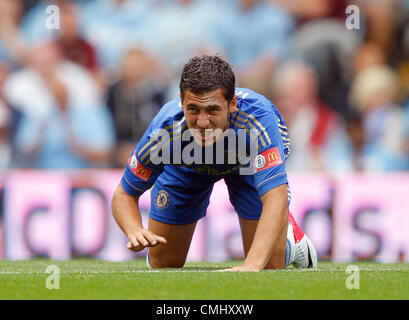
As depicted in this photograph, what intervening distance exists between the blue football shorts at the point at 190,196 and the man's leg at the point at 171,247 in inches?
2.2

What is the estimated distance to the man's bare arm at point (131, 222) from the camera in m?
5.13

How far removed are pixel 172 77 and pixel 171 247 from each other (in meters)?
4.45

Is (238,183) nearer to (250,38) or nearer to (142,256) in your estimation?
(142,256)

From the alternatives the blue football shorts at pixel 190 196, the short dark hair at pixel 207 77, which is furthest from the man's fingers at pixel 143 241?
the blue football shorts at pixel 190 196

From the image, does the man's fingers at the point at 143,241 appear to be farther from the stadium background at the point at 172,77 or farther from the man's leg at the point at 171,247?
the stadium background at the point at 172,77

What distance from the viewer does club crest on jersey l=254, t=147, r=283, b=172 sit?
17.5 ft

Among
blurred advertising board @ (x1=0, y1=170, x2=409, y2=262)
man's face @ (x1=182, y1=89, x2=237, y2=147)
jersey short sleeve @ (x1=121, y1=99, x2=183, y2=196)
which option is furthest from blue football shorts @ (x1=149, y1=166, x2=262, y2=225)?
blurred advertising board @ (x1=0, y1=170, x2=409, y2=262)

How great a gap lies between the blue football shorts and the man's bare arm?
2.75ft

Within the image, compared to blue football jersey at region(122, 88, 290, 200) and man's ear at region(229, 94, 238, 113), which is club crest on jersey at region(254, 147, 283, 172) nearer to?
blue football jersey at region(122, 88, 290, 200)

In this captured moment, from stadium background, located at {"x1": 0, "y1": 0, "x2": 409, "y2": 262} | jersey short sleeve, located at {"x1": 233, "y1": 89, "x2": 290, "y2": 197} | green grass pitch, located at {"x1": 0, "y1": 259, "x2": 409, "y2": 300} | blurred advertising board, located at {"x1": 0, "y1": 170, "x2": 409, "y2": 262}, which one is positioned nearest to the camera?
green grass pitch, located at {"x1": 0, "y1": 259, "x2": 409, "y2": 300}

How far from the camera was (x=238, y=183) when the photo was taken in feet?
21.1

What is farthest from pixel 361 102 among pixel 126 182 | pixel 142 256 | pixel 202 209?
pixel 126 182

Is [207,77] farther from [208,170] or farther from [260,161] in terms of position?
[208,170]
